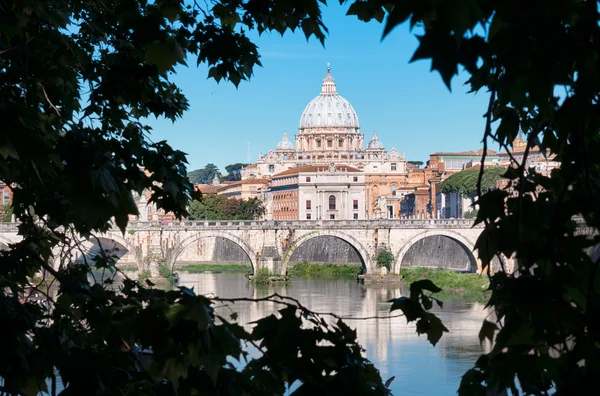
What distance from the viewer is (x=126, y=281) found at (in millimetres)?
3705

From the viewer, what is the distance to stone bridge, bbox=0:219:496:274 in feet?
131

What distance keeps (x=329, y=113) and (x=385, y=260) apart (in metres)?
61.6

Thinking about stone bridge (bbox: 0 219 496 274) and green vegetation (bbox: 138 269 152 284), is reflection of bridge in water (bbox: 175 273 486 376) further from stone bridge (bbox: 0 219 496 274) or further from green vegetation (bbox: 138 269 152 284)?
green vegetation (bbox: 138 269 152 284)

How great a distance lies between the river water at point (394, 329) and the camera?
17000 mm

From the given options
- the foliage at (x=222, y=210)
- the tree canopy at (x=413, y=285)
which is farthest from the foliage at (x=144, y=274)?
the tree canopy at (x=413, y=285)

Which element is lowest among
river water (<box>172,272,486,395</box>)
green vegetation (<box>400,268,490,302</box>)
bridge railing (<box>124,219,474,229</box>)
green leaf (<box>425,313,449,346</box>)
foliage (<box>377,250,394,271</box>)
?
river water (<box>172,272,486,395</box>)

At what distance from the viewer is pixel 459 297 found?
31.0 m

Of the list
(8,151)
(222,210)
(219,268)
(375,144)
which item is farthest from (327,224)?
(375,144)

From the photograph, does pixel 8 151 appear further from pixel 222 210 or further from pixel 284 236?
pixel 222 210

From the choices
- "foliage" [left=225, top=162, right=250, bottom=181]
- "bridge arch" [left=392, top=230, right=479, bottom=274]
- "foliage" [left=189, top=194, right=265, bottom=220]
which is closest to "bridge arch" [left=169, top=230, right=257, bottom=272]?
"bridge arch" [left=392, top=230, right=479, bottom=274]

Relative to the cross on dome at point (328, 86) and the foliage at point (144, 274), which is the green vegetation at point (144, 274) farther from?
the cross on dome at point (328, 86)

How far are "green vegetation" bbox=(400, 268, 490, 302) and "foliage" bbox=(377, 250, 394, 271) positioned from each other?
79cm

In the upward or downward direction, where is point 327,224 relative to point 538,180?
upward

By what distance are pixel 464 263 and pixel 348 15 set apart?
4088 cm
